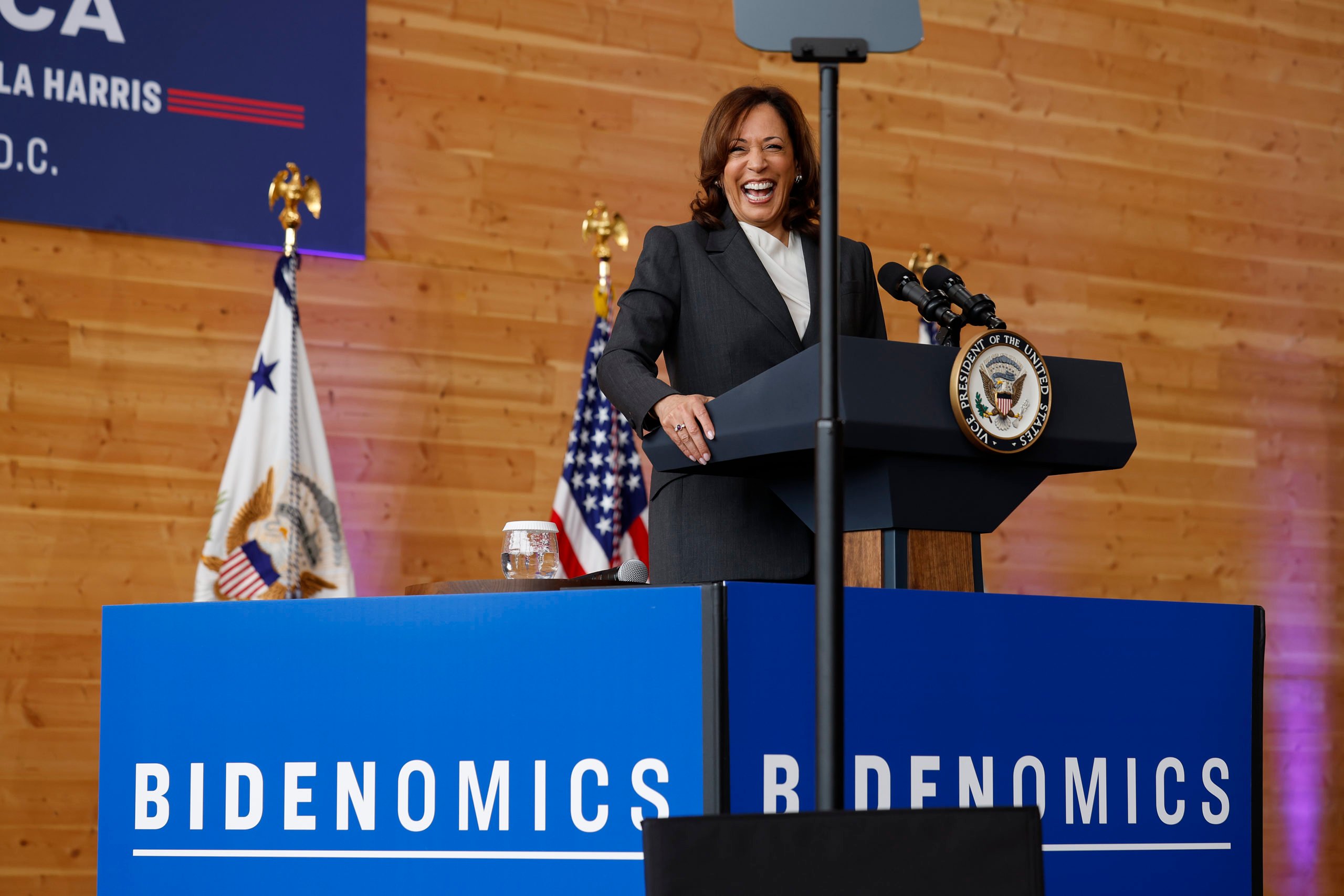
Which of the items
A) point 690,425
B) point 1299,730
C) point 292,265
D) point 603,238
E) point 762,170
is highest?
point 603,238

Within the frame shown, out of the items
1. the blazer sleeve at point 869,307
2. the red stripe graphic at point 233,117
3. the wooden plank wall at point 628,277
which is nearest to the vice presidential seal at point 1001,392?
the blazer sleeve at point 869,307

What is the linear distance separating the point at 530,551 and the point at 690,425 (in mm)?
293

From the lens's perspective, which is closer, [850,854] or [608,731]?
[850,854]

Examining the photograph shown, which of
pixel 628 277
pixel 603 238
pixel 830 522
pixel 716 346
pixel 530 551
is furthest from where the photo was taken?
pixel 628 277

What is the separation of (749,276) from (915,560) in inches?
18.3

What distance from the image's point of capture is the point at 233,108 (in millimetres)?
3855

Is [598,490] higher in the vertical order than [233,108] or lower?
lower

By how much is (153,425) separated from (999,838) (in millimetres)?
3199

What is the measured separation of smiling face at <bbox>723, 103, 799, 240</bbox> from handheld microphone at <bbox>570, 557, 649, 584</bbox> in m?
0.50

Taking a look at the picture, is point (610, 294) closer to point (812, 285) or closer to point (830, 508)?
point (812, 285)

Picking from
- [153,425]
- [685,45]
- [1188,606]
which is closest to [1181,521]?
[685,45]

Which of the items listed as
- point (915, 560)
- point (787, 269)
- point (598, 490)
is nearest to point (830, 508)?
point (915, 560)

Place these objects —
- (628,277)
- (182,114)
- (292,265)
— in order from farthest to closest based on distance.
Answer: (628,277)
(182,114)
(292,265)

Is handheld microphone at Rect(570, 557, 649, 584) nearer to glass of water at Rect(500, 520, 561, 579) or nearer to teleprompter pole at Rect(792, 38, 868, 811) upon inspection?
glass of water at Rect(500, 520, 561, 579)
